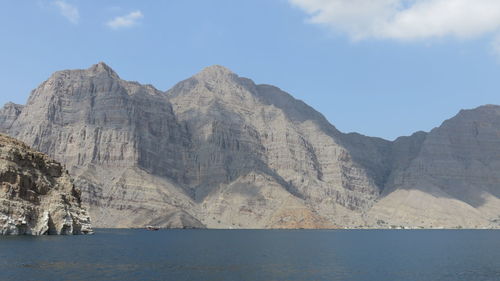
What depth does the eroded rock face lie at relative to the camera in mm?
149500

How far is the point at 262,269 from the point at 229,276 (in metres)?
12.6

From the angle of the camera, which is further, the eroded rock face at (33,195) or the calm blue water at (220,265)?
the eroded rock face at (33,195)

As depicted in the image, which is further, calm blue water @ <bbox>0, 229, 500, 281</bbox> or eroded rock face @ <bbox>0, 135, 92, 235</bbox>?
eroded rock face @ <bbox>0, 135, 92, 235</bbox>

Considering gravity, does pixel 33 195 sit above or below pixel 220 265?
above

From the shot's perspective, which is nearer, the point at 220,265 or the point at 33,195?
the point at 220,265

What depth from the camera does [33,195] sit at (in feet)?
520

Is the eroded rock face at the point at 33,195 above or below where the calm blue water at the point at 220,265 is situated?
above

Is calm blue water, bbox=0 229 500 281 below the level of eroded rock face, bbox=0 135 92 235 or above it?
below

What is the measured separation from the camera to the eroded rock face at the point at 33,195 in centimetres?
14950

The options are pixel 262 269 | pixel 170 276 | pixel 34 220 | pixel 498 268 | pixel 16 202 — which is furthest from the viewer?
pixel 34 220

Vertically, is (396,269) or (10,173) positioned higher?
(10,173)

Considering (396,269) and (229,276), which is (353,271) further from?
(229,276)

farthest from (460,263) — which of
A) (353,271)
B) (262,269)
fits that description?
(262,269)

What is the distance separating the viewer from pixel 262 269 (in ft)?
350
